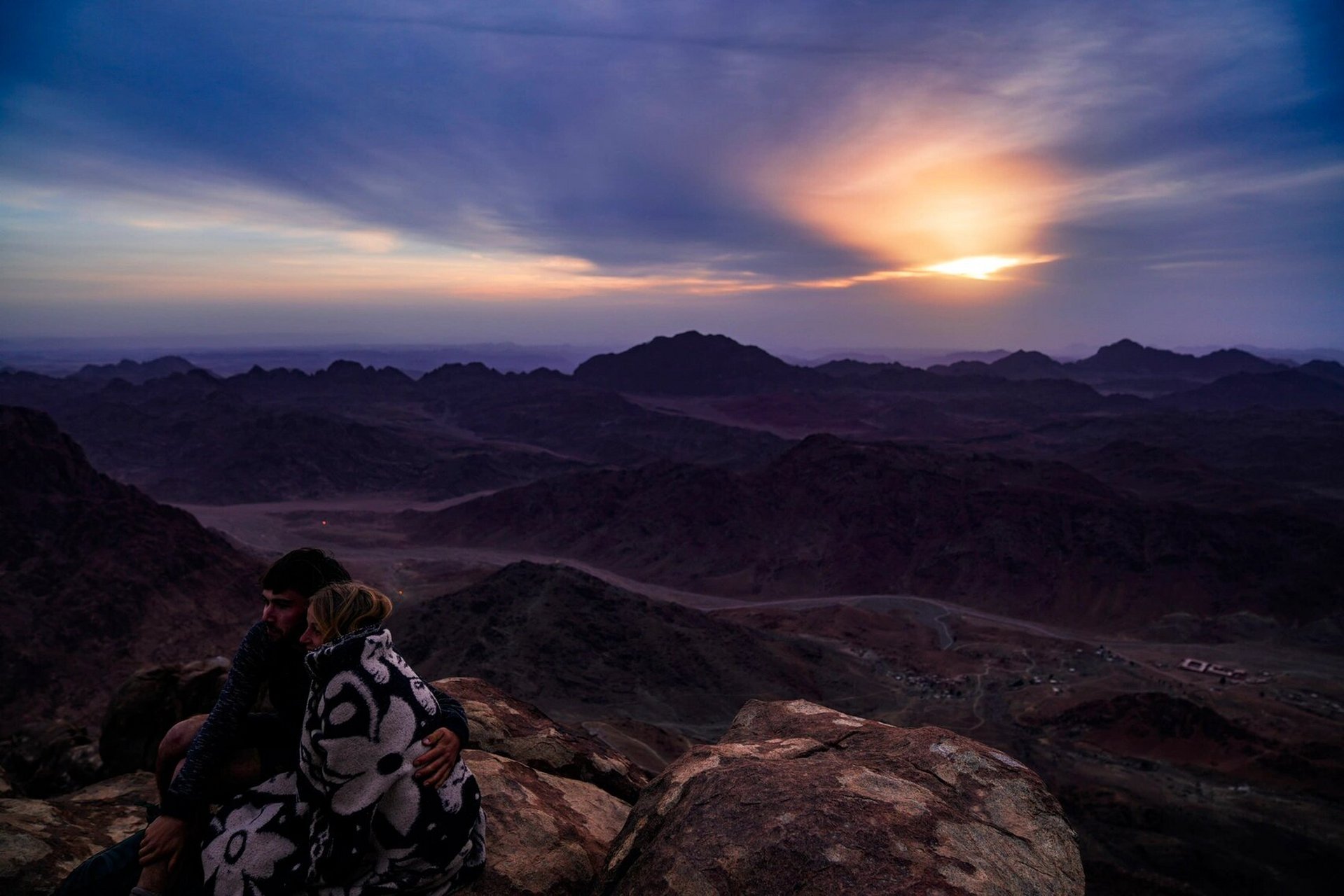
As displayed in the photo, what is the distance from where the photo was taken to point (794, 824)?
3.82 m

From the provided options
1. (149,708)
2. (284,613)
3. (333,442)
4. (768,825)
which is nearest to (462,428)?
(333,442)

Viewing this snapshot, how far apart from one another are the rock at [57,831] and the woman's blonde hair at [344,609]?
118 inches

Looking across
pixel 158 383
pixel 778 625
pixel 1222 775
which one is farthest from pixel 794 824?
pixel 158 383

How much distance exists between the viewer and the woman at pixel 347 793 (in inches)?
132

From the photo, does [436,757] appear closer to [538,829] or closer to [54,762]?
[538,829]

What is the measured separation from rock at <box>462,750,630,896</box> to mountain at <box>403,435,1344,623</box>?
71.2 m

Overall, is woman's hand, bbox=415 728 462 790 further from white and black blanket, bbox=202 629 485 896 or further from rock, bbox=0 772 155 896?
rock, bbox=0 772 155 896

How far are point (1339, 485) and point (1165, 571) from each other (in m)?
61.6

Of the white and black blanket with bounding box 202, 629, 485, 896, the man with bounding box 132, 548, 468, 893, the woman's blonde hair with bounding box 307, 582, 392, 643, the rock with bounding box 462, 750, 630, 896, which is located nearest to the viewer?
the white and black blanket with bounding box 202, 629, 485, 896

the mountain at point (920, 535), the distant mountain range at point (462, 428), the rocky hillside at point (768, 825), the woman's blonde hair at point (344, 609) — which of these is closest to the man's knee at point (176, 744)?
the woman's blonde hair at point (344, 609)

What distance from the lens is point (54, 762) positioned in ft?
31.9

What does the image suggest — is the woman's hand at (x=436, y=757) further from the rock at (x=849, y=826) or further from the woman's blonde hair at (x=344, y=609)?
the rock at (x=849, y=826)

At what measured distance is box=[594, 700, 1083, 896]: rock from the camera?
11.6 ft

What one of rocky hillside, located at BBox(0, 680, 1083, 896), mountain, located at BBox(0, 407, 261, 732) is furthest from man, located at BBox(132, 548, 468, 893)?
mountain, located at BBox(0, 407, 261, 732)
